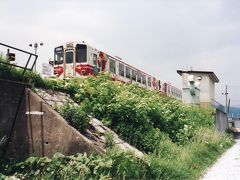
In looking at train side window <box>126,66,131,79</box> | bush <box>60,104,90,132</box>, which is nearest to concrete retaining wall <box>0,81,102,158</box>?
bush <box>60,104,90,132</box>

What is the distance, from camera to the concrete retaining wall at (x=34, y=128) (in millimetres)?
9977

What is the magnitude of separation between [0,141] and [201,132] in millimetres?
11591

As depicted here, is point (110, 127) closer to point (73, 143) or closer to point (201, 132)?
point (73, 143)

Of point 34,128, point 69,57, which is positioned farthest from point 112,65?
point 34,128

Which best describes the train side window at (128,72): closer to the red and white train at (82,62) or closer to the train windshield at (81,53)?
the red and white train at (82,62)

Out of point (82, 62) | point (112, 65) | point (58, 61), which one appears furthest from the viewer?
point (112, 65)

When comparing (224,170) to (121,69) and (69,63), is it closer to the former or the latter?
(69,63)

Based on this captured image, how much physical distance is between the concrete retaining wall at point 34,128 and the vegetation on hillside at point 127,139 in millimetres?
518

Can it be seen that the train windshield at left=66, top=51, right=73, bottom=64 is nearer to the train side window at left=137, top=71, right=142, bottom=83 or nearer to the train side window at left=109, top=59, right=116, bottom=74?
the train side window at left=109, top=59, right=116, bottom=74

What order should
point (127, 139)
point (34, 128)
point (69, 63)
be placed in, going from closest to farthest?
1. point (34, 128)
2. point (127, 139)
3. point (69, 63)

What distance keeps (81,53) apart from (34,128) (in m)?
13.5

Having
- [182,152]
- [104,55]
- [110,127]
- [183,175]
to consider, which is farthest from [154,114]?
[104,55]

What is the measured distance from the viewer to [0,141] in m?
10.2

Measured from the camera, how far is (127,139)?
40.8 feet
